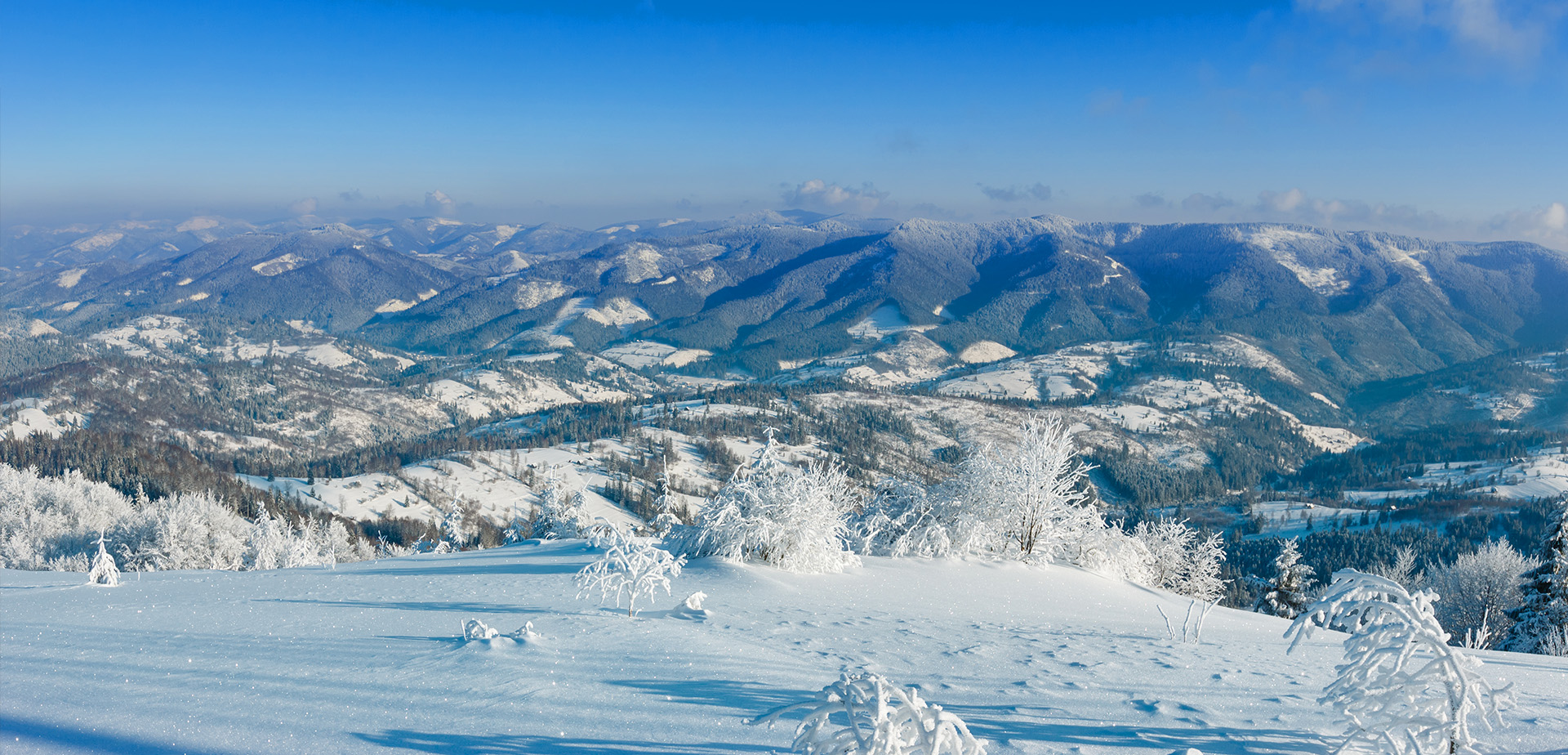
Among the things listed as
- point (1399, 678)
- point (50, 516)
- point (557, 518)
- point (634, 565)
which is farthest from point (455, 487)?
point (1399, 678)

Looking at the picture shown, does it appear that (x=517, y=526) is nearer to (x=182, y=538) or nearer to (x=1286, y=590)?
(x=182, y=538)

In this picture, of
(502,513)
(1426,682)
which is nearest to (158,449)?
(502,513)

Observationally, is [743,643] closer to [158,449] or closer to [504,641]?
[504,641]

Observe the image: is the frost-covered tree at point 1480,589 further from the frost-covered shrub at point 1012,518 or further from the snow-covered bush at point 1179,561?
the frost-covered shrub at point 1012,518

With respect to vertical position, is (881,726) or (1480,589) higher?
(881,726)

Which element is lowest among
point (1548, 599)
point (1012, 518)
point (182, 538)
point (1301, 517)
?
point (1301, 517)
